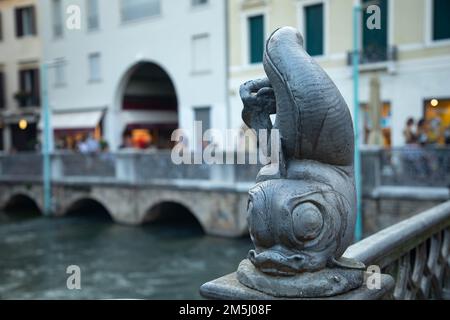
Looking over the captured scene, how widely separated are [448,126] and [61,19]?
63.5 feet

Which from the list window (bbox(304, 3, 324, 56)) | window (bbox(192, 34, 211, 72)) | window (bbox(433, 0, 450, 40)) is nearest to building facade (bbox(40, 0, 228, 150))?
window (bbox(192, 34, 211, 72))

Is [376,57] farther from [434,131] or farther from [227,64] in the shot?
[227,64]

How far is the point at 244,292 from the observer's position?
7.77 ft

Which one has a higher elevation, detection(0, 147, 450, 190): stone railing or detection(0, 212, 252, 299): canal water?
detection(0, 147, 450, 190): stone railing

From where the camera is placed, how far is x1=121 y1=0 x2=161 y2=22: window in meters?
23.2

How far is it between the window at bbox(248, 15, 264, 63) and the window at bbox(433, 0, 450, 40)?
6.37 metres

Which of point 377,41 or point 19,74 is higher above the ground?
point 19,74

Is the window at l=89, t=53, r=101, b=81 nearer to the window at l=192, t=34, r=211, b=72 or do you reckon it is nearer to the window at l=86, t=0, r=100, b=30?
the window at l=86, t=0, r=100, b=30

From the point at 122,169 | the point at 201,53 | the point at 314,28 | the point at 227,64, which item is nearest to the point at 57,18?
the point at 201,53

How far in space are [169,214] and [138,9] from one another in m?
10.1

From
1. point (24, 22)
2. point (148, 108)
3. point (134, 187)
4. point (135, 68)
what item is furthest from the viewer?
point (24, 22)

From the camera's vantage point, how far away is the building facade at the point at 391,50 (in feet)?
52.6
